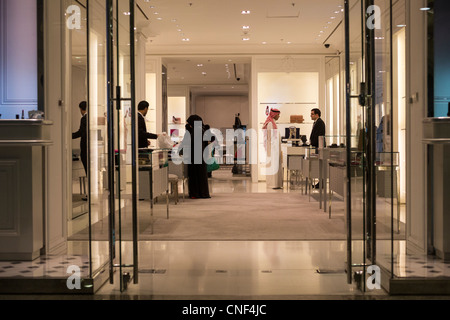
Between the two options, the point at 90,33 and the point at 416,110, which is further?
the point at 416,110

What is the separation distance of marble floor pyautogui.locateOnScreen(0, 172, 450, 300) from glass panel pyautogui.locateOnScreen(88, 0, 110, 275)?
0.46 ft

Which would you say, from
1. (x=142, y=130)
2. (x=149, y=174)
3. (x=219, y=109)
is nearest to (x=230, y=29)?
(x=142, y=130)

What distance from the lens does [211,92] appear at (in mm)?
24797

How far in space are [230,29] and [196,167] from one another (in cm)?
332

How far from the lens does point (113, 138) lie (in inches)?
150

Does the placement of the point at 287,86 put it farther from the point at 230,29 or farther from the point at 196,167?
the point at 196,167

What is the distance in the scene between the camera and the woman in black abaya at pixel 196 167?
9789mm

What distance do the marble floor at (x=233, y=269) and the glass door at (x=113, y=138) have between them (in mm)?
69

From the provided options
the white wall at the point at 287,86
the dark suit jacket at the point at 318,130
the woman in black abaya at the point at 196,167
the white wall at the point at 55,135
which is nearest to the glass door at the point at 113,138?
the white wall at the point at 55,135

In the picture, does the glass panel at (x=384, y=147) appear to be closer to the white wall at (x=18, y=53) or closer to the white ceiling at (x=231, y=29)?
the white wall at (x=18, y=53)

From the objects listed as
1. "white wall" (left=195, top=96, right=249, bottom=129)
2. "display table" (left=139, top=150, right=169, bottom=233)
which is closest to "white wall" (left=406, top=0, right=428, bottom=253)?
"display table" (left=139, top=150, right=169, bottom=233)

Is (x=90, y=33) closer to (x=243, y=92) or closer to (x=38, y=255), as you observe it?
(x=38, y=255)
